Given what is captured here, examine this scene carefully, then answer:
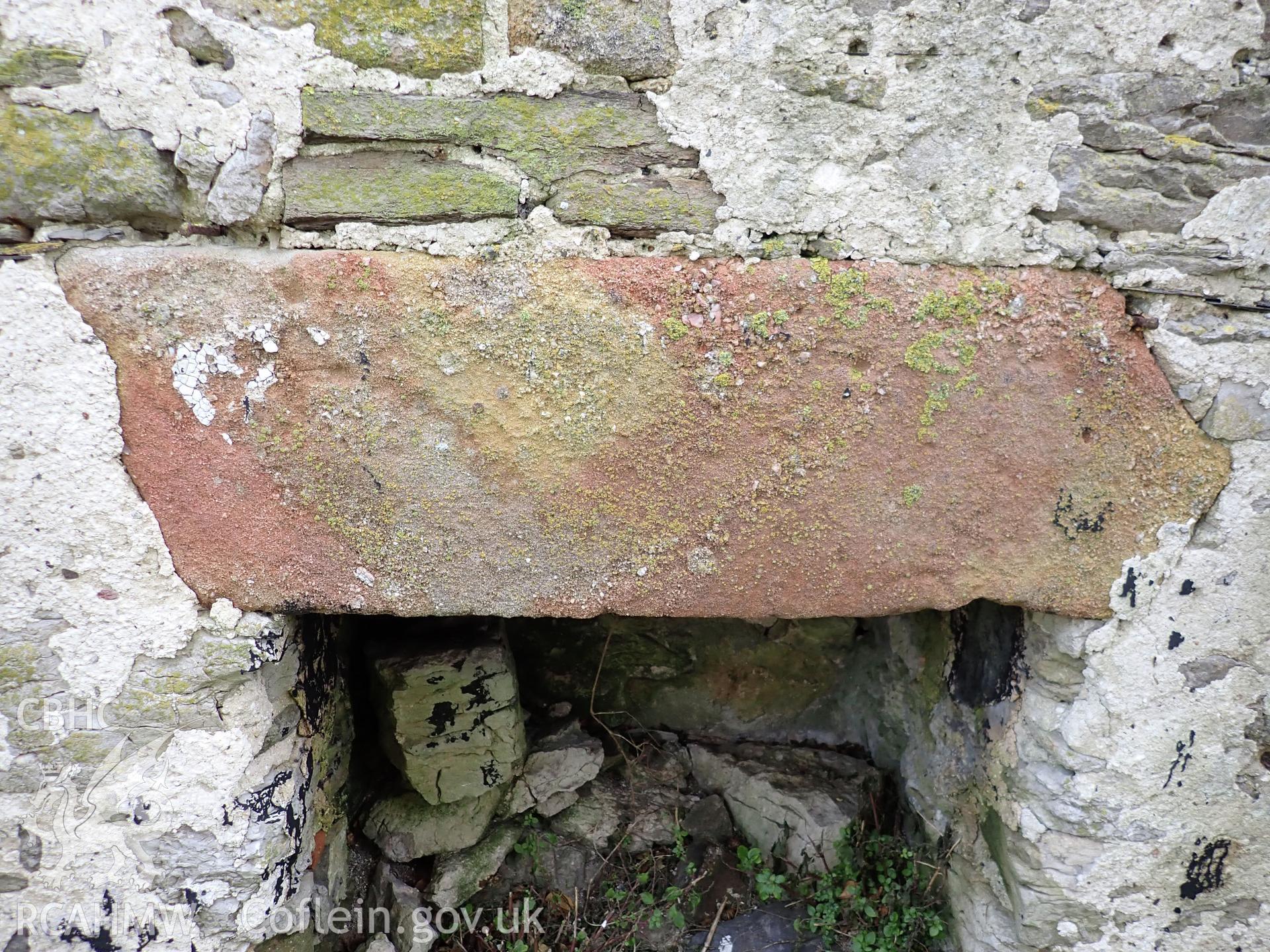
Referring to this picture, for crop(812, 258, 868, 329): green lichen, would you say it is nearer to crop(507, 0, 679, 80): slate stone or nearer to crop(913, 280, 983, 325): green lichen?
crop(913, 280, 983, 325): green lichen

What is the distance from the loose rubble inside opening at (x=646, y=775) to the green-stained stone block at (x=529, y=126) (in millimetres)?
915

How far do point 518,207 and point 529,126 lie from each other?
0.37 feet

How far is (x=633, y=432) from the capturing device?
1086 mm

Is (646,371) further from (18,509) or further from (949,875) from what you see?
(949,875)

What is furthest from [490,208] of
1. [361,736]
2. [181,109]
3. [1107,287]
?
[361,736]

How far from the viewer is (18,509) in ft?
3.45

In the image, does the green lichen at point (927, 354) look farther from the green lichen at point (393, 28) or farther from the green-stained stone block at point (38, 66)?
the green-stained stone block at point (38, 66)

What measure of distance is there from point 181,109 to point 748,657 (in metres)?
1.74

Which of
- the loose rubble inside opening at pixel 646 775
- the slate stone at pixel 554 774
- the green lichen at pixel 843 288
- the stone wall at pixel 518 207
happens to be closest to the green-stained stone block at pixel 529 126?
the stone wall at pixel 518 207

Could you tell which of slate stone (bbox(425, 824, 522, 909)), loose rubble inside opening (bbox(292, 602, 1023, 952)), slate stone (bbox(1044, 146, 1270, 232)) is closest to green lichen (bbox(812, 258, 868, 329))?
slate stone (bbox(1044, 146, 1270, 232))

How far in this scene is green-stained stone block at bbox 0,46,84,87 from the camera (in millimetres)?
952

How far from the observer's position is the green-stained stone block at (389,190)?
1.02 m

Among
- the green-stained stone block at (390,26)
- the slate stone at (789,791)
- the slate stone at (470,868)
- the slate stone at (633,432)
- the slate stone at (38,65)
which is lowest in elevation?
the slate stone at (470,868)

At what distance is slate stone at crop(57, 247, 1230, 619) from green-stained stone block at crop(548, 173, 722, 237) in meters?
0.06
